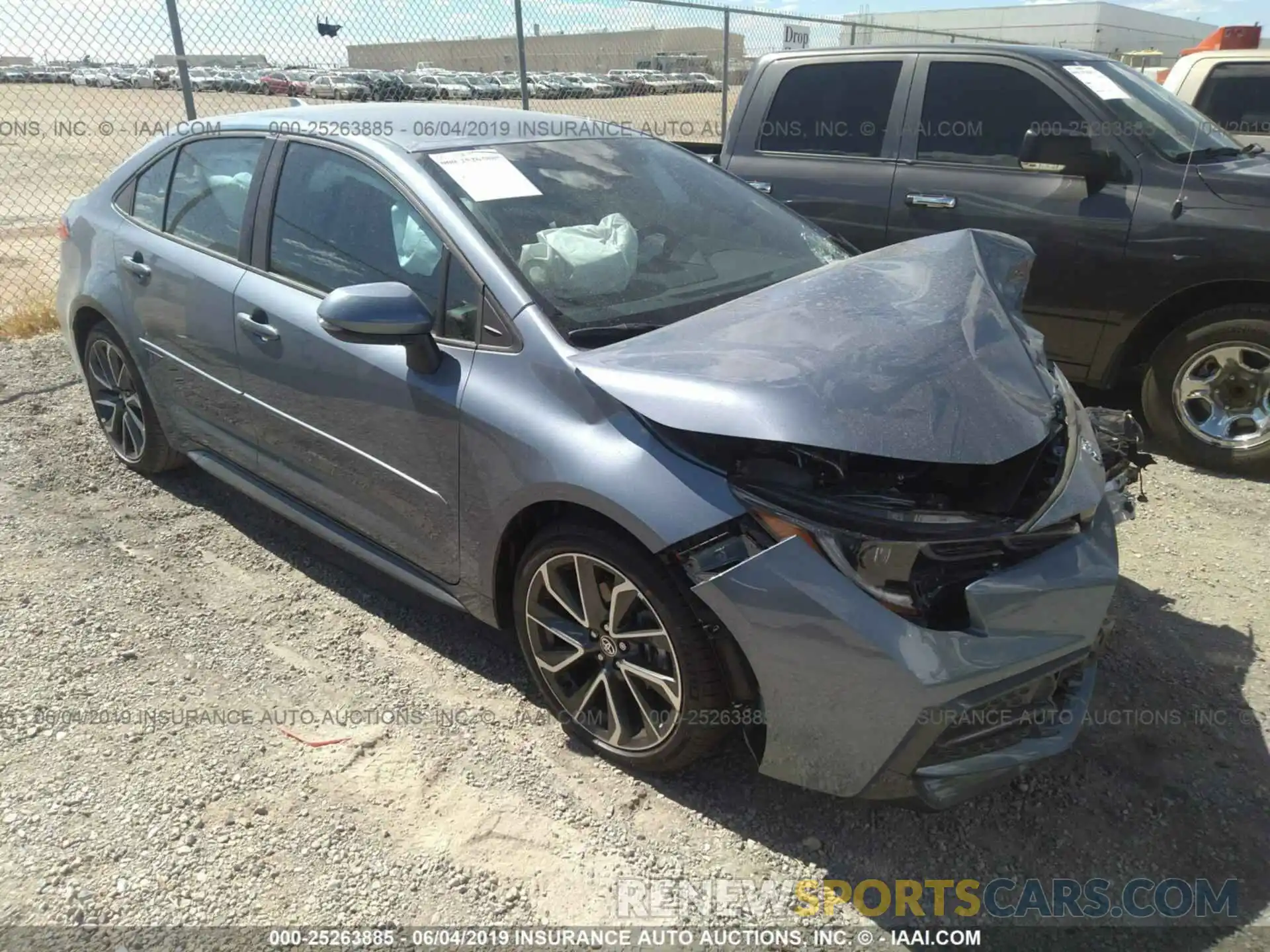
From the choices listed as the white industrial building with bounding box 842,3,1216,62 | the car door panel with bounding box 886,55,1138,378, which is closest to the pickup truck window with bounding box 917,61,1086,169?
the car door panel with bounding box 886,55,1138,378

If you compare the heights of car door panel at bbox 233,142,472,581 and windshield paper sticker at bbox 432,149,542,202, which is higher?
windshield paper sticker at bbox 432,149,542,202

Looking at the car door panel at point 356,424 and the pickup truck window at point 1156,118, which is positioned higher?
the pickup truck window at point 1156,118

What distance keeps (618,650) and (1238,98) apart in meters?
7.34

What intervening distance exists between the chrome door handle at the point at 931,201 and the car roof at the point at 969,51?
0.80 metres

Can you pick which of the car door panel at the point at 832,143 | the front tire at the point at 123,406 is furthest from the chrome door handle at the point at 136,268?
the car door panel at the point at 832,143

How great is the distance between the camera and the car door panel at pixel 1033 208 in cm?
454

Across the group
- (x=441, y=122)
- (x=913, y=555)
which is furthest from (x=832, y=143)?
(x=913, y=555)

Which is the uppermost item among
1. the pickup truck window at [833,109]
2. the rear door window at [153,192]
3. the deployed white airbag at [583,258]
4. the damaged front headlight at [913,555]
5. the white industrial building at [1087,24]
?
the white industrial building at [1087,24]

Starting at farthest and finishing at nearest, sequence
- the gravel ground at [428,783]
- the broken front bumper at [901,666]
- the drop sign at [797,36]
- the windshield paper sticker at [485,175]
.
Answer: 1. the drop sign at [797,36]
2. the windshield paper sticker at [485,175]
3. the gravel ground at [428,783]
4. the broken front bumper at [901,666]

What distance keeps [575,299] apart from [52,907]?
2040mm

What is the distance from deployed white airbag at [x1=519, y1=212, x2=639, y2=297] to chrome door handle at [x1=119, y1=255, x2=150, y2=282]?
2007mm

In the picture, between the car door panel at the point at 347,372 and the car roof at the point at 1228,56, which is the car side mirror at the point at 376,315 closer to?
the car door panel at the point at 347,372

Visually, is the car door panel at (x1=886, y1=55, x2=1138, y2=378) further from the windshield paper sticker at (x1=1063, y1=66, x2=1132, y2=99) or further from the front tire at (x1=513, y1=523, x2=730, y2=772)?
the front tire at (x1=513, y1=523, x2=730, y2=772)

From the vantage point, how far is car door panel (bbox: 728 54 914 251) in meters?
5.19
